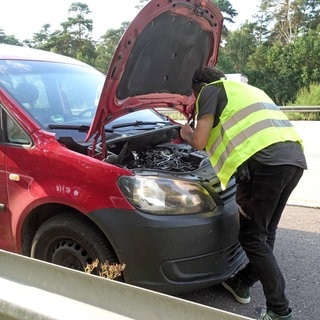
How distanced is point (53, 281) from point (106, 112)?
5.32 feet

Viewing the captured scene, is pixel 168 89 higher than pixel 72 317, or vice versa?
pixel 168 89

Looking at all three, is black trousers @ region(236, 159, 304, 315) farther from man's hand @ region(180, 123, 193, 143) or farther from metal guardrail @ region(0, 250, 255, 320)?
metal guardrail @ region(0, 250, 255, 320)

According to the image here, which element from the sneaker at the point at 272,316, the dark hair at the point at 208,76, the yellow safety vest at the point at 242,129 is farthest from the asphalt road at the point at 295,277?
the dark hair at the point at 208,76

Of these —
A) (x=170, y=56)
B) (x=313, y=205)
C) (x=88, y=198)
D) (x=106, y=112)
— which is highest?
(x=170, y=56)

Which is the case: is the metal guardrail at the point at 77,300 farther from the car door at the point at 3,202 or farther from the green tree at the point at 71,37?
the green tree at the point at 71,37

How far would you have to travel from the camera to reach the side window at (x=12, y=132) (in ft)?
10.7

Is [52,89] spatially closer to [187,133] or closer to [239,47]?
[187,133]

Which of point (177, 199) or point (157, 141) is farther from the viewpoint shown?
point (157, 141)

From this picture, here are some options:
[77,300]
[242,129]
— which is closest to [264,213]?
[242,129]

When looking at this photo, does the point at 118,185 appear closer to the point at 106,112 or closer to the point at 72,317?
the point at 106,112

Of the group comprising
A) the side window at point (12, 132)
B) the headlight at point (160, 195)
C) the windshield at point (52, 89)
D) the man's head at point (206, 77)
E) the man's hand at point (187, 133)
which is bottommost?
the headlight at point (160, 195)

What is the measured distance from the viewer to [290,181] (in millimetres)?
3092

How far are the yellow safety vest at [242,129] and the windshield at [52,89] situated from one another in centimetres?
121

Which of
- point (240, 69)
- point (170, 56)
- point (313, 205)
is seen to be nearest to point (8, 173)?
point (170, 56)
